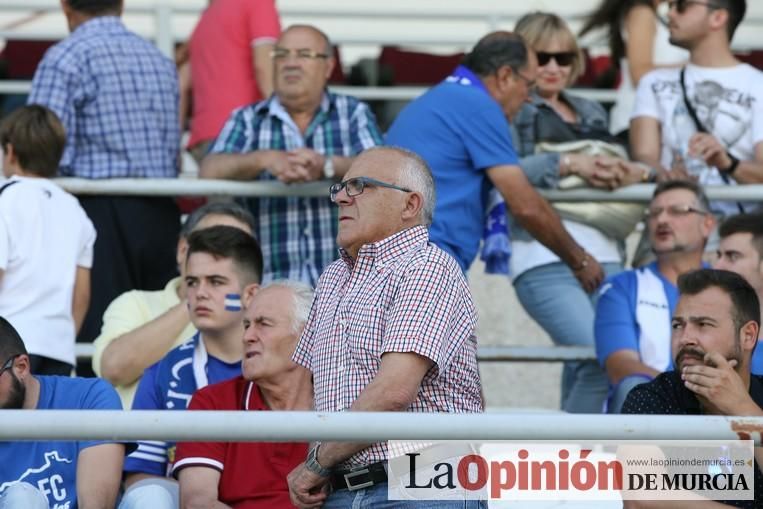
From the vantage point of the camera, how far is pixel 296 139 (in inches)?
225

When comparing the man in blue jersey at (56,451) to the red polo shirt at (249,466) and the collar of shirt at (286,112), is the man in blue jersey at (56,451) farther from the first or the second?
the collar of shirt at (286,112)

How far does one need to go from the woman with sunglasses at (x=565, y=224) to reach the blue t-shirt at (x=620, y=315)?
381mm

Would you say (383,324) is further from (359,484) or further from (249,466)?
(249,466)

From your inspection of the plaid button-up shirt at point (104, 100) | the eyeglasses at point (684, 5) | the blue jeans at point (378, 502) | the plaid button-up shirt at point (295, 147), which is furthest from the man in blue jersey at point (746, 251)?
the plaid button-up shirt at point (104, 100)

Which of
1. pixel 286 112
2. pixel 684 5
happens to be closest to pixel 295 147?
pixel 286 112

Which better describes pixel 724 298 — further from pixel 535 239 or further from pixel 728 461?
pixel 535 239

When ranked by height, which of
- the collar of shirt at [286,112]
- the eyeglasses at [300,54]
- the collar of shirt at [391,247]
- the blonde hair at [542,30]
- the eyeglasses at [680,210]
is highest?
the blonde hair at [542,30]

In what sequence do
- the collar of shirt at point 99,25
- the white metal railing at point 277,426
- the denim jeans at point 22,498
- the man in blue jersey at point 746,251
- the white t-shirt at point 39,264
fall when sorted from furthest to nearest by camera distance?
the collar of shirt at point 99,25
the man in blue jersey at point 746,251
the white t-shirt at point 39,264
the denim jeans at point 22,498
the white metal railing at point 277,426

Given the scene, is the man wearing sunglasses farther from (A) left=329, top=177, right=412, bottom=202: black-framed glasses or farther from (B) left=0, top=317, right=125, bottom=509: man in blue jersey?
(A) left=329, top=177, right=412, bottom=202: black-framed glasses

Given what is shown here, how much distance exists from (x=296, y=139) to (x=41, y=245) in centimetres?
104

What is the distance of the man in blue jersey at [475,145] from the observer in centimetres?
532

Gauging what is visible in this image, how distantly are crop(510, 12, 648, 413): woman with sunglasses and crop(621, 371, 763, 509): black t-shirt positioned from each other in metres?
1.38

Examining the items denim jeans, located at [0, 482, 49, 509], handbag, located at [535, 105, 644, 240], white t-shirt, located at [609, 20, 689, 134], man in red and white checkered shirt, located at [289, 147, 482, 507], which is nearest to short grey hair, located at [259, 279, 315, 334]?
man in red and white checkered shirt, located at [289, 147, 482, 507]

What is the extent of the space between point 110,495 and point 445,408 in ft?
3.49
